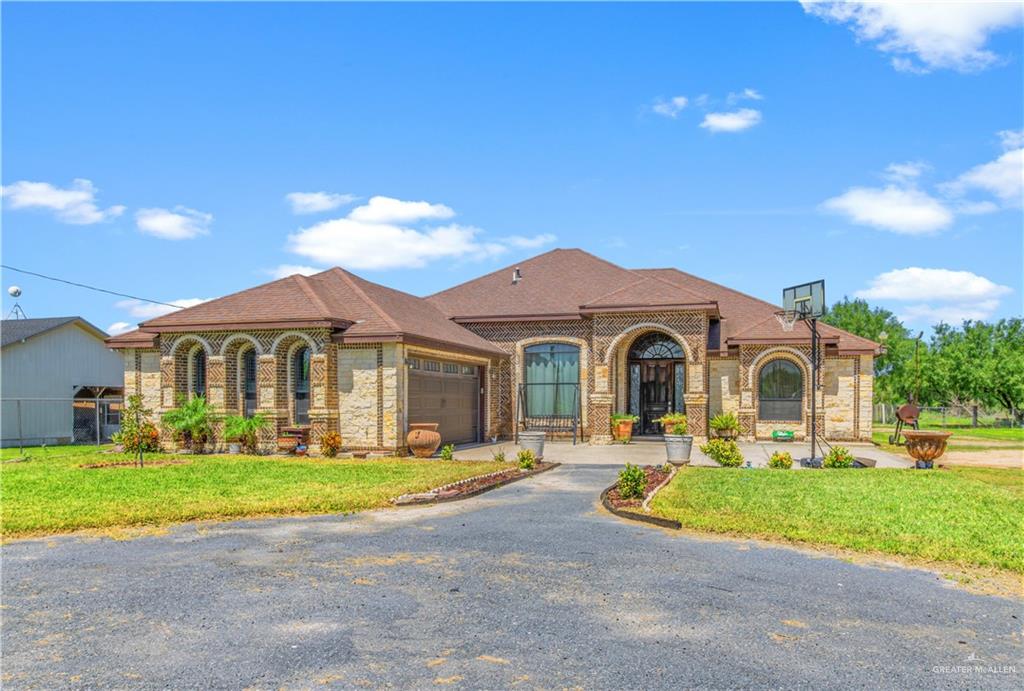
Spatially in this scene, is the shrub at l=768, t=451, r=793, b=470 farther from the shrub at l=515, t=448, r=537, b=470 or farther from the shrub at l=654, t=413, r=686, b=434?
the shrub at l=654, t=413, r=686, b=434

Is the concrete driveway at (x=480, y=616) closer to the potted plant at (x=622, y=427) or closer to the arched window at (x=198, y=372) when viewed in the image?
the arched window at (x=198, y=372)

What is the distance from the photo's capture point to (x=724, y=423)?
2384 centimetres

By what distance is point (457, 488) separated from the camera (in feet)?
42.1

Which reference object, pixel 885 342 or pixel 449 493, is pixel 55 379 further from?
pixel 885 342

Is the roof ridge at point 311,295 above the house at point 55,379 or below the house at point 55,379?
above

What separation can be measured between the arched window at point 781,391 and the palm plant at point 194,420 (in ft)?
57.2

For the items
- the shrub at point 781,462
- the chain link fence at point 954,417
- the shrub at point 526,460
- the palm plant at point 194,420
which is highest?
the palm plant at point 194,420

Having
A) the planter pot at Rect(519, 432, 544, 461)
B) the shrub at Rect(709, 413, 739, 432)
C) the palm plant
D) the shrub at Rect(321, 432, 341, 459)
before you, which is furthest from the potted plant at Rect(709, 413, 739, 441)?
the palm plant

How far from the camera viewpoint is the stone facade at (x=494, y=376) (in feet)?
64.3

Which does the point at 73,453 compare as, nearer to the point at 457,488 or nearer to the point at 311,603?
the point at 457,488

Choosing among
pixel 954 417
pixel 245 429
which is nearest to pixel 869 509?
pixel 245 429

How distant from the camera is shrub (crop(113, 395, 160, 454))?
1811cm

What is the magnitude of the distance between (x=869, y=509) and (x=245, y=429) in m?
15.2

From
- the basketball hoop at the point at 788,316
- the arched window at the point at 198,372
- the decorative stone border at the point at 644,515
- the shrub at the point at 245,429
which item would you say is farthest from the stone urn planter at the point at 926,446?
the arched window at the point at 198,372
